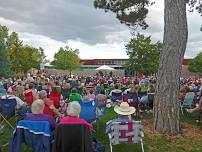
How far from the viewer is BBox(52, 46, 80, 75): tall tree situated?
88812 millimetres

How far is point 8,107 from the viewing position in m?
11.0

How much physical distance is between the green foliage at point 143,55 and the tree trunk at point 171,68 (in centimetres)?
4498

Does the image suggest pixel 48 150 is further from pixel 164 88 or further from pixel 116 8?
pixel 116 8

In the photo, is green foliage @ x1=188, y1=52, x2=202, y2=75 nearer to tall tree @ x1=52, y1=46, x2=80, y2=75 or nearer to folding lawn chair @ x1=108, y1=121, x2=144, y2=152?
tall tree @ x1=52, y1=46, x2=80, y2=75

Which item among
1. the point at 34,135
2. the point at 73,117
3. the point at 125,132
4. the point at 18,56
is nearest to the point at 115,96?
the point at 125,132

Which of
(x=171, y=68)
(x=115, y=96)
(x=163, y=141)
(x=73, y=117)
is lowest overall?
(x=163, y=141)

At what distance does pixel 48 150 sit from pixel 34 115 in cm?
69

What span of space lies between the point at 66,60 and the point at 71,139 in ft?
273

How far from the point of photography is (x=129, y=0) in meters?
15.3

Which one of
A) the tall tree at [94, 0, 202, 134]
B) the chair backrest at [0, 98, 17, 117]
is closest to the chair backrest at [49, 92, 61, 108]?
the chair backrest at [0, 98, 17, 117]

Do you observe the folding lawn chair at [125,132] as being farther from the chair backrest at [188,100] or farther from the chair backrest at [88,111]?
the chair backrest at [188,100]

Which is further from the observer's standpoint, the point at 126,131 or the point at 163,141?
the point at 163,141

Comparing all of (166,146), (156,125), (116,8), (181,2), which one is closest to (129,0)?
(116,8)

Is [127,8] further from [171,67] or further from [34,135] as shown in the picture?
[34,135]
